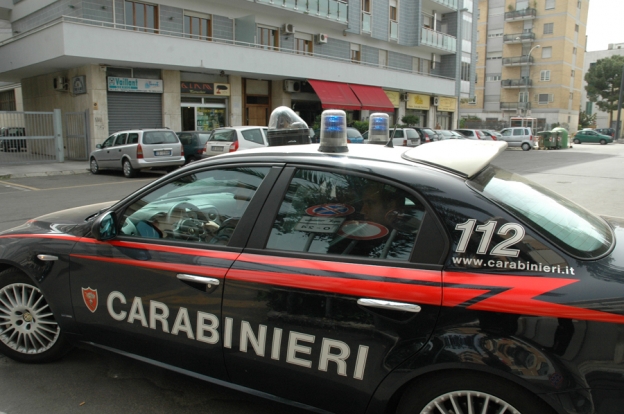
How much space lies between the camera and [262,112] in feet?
86.6

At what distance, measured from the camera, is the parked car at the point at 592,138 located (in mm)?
49906

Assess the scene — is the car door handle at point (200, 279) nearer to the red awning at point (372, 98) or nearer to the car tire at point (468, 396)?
the car tire at point (468, 396)

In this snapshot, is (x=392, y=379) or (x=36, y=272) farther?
(x=36, y=272)

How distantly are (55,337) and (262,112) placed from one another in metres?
24.0

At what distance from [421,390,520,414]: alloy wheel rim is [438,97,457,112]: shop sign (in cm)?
3930

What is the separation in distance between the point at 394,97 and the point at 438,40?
273 inches

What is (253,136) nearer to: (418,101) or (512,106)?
(418,101)

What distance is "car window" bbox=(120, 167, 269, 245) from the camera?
2586 mm

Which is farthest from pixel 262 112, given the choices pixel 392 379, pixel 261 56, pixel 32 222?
pixel 392 379

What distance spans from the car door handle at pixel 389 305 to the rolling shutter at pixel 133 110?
20.6 metres

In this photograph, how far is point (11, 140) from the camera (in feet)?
59.4

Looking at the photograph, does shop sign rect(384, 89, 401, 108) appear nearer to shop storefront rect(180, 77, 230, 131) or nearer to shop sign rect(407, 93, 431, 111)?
shop sign rect(407, 93, 431, 111)

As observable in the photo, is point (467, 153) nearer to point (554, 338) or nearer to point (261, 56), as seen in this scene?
point (554, 338)

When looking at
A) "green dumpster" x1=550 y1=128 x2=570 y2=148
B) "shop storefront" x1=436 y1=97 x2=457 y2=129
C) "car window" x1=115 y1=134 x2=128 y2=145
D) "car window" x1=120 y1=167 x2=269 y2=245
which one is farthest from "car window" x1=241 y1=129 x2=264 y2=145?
"green dumpster" x1=550 y1=128 x2=570 y2=148
